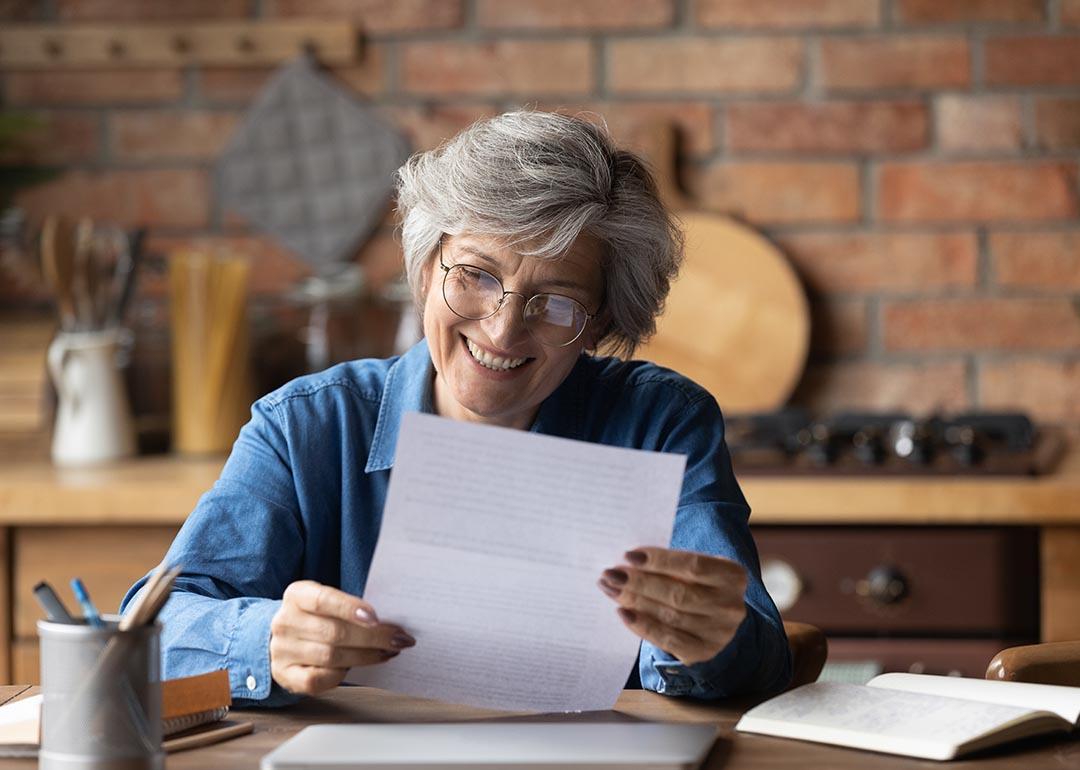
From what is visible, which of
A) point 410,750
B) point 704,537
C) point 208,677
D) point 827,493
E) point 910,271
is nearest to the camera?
point 410,750

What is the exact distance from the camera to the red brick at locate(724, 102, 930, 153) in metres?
2.63

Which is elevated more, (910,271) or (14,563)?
(910,271)

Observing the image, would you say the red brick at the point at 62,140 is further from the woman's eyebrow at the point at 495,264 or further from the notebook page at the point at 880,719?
the notebook page at the point at 880,719

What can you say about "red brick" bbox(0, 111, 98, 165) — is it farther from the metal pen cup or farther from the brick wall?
the metal pen cup

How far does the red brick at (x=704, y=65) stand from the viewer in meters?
2.65

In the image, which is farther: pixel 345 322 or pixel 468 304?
pixel 345 322

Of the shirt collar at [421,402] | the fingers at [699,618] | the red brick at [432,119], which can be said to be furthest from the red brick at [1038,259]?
the fingers at [699,618]

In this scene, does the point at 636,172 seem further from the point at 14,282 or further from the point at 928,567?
the point at 14,282

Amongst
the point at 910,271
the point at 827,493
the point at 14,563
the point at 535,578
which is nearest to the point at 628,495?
the point at 535,578

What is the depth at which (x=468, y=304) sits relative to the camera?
1.48 metres

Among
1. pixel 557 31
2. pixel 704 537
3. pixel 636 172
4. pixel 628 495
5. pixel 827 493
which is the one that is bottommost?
pixel 827 493

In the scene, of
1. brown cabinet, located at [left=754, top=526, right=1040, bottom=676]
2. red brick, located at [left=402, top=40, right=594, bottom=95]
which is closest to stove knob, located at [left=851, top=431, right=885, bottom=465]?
brown cabinet, located at [left=754, top=526, right=1040, bottom=676]

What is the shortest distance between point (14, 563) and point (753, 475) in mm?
1118

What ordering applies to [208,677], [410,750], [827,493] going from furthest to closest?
[827,493]
[208,677]
[410,750]
